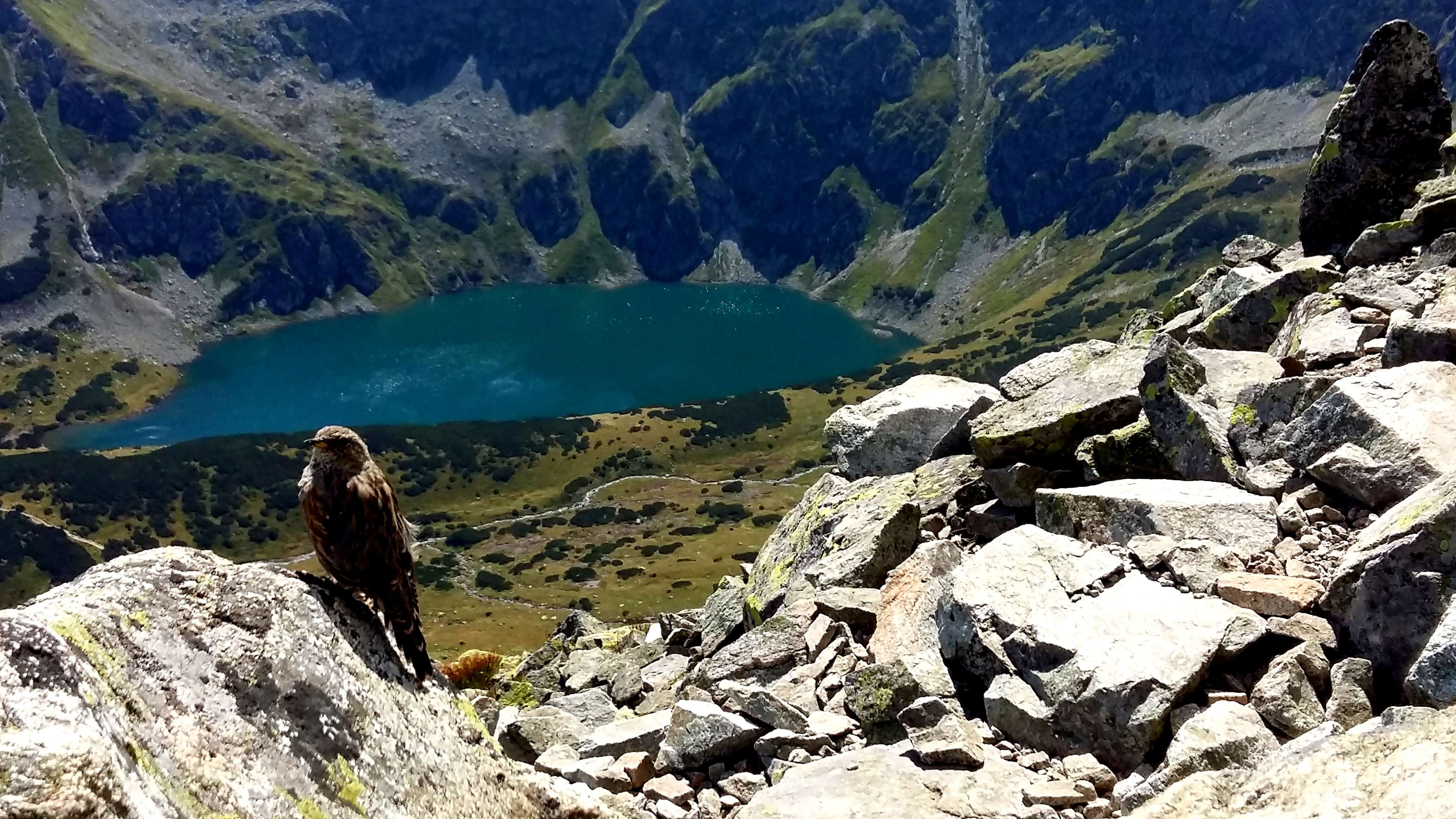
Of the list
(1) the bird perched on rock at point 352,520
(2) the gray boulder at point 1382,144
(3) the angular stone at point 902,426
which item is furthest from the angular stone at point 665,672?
(2) the gray boulder at point 1382,144

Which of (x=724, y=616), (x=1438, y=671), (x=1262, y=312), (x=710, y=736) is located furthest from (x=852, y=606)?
(x=1262, y=312)

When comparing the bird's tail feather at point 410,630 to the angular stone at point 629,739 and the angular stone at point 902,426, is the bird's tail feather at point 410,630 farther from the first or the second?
the angular stone at point 902,426

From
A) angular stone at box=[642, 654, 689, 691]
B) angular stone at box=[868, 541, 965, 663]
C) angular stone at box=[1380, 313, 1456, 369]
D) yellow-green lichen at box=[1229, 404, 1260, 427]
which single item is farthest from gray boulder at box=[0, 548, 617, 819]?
angular stone at box=[1380, 313, 1456, 369]

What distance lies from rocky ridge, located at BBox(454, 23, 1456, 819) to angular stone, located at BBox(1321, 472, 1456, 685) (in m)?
0.03

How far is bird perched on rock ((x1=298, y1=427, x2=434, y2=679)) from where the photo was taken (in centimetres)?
877

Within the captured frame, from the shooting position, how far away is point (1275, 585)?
37.2ft

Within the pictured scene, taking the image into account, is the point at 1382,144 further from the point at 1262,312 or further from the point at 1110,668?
the point at 1110,668

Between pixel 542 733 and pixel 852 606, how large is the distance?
506cm

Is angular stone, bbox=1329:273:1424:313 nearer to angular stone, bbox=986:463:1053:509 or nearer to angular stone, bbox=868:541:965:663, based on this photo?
angular stone, bbox=986:463:1053:509

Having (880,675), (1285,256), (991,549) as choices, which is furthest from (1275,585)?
(1285,256)

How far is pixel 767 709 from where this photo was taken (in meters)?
12.6

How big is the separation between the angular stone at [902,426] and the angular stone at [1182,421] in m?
5.38

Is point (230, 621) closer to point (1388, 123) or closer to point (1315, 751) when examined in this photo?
point (1315, 751)

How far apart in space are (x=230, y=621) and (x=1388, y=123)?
85.5ft
